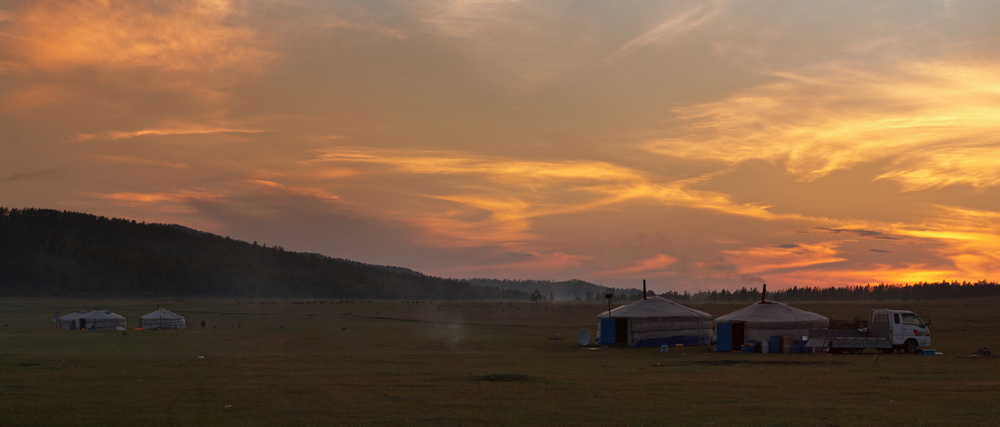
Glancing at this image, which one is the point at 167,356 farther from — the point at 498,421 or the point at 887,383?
the point at 887,383

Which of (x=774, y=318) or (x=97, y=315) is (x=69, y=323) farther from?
(x=774, y=318)

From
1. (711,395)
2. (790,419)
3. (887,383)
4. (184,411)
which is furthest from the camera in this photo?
(887,383)

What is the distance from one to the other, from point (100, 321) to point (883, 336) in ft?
269

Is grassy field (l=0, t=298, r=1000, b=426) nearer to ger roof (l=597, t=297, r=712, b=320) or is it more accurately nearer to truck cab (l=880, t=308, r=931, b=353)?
truck cab (l=880, t=308, r=931, b=353)

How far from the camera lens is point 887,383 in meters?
27.8

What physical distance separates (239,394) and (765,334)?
35.0 meters

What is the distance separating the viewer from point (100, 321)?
93125mm

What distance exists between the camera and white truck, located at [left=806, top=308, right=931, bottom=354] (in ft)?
148

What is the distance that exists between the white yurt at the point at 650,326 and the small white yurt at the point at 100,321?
62701 mm

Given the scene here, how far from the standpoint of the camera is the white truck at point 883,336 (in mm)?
45156

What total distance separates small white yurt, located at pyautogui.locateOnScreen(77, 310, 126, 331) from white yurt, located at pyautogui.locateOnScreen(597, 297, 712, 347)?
62701mm

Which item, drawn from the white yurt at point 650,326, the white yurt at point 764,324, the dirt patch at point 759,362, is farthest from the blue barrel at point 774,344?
the dirt patch at point 759,362

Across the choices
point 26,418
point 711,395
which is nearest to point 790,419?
point 711,395

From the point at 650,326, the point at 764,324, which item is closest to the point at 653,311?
the point at 650,326
